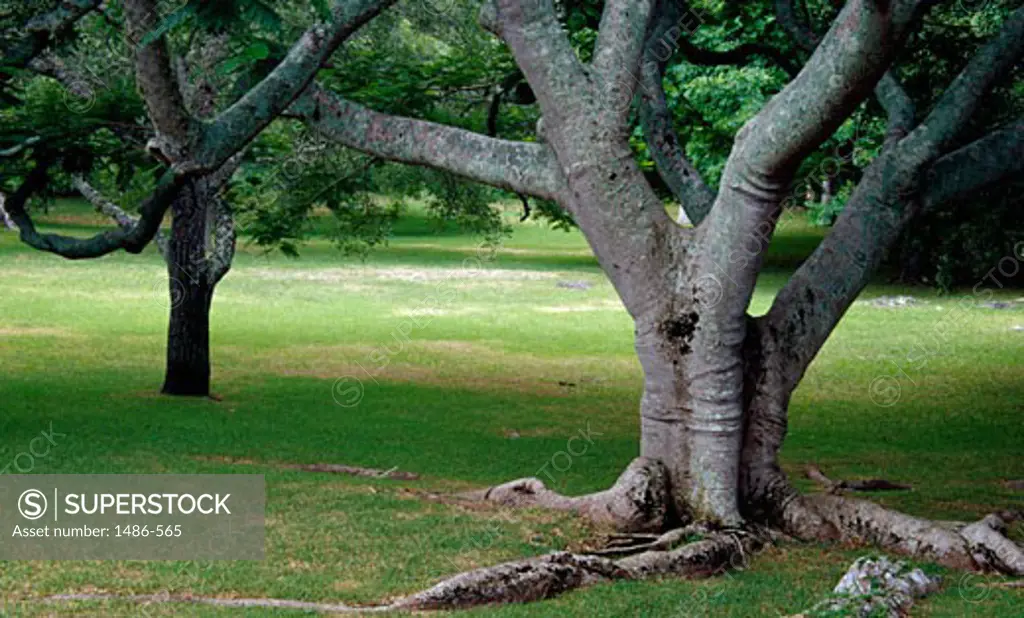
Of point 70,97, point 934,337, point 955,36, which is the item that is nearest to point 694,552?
point 955,36

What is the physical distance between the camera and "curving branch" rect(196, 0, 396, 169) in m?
9.19

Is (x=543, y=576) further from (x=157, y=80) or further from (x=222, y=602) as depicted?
(x=157, y=80)

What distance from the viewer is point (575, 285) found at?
37969mm

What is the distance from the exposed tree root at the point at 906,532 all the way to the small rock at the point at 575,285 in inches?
1070

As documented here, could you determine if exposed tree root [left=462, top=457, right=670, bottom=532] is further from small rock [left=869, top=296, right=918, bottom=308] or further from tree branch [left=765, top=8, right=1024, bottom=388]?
small rock [left=869, top=296, right=918, bottom=308]

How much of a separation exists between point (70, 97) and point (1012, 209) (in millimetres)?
13529

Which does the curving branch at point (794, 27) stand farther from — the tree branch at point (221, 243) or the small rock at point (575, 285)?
the small rock at point (575, 285)

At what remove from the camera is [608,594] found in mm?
8117

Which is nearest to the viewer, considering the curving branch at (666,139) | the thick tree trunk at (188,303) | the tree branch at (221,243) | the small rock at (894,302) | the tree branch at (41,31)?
the curving branch at (666,139)

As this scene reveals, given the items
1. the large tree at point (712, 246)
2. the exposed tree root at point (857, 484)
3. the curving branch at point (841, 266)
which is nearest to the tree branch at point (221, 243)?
the large tree at point (712, 246)

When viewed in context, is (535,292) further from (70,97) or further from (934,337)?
(70,97)

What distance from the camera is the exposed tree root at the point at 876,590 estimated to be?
291 inches

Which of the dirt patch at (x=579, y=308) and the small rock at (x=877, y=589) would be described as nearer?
the small rock at (x=877, y=589)

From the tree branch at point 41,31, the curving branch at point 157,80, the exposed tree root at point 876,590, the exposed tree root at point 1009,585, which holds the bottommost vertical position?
the exposed tree root at point 1009,585
